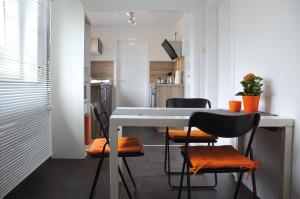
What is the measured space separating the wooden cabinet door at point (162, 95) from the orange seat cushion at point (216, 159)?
3695mm

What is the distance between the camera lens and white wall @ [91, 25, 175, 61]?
7762 millimetres

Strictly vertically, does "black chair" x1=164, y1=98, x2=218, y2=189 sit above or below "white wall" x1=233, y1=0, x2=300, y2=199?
below

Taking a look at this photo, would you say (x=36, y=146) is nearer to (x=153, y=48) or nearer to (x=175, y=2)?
(x=175, y=2)

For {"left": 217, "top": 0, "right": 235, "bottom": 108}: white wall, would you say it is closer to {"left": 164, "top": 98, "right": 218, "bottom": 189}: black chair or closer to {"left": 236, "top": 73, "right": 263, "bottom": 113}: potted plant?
{"left": 164, "top": 98, "right": 218, "bottom": 189}: black chair

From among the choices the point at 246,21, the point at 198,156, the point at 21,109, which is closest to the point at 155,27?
the point at 246,21

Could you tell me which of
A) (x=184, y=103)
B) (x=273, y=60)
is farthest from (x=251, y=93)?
(x=184, y=103)

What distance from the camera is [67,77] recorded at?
12.1ft

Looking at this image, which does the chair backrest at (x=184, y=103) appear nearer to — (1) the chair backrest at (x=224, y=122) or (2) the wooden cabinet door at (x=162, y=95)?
(1) the chair backrest at (x=224, y=122)

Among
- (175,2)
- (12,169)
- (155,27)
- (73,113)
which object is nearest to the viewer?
(12,169)

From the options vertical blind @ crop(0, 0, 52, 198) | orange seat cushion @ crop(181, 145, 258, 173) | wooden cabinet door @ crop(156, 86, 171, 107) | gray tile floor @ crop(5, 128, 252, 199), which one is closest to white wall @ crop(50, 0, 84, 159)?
vertical blind @ crop(0, 0, 52, 198)

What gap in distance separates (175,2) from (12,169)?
3155mm

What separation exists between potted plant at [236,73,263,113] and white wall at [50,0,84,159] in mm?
A: 2248

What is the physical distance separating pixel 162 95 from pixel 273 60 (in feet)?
12.4

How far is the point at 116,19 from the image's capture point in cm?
684
